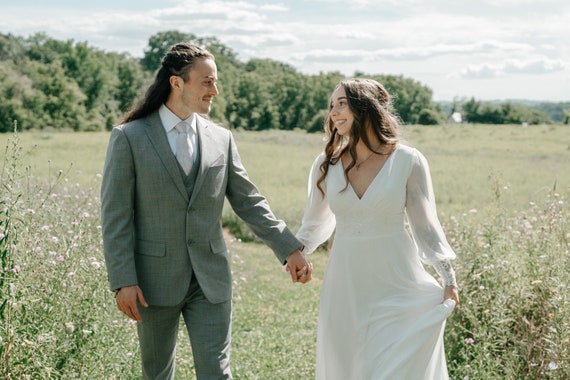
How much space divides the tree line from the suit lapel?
38.9 metres

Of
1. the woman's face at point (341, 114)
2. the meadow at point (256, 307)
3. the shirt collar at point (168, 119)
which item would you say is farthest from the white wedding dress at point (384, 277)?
the shirt collar at point (168, 119)

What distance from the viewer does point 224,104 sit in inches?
2495

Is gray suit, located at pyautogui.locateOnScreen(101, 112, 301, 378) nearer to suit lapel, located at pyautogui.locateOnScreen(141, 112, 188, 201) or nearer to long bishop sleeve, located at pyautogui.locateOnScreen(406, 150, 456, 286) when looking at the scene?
suit lapel, located at pyautogui.locateOnScreen(141, 112, 188, 201)

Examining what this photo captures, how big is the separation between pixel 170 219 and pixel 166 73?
865mm

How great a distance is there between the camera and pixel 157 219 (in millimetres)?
3936

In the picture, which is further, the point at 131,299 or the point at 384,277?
the point at 384,277

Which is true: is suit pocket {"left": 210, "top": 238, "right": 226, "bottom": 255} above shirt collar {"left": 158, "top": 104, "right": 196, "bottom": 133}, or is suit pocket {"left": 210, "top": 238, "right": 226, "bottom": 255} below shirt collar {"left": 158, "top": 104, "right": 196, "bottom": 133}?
below

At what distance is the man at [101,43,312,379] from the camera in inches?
152

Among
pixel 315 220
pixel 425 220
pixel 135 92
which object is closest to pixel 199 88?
pixel 315 220

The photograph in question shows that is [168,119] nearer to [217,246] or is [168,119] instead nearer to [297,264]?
[217,246]

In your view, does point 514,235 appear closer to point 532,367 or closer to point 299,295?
point 532,367

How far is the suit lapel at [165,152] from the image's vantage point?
3932 millimetres

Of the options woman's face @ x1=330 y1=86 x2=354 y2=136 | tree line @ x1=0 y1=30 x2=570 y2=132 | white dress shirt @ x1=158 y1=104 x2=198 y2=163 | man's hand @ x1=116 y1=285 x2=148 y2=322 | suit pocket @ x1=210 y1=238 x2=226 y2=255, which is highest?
woman's face @ x1=330 y1=86 x2=354 y2=136

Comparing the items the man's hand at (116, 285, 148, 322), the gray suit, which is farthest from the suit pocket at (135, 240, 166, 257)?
the man's hand at (116, 285, 148, 322)
